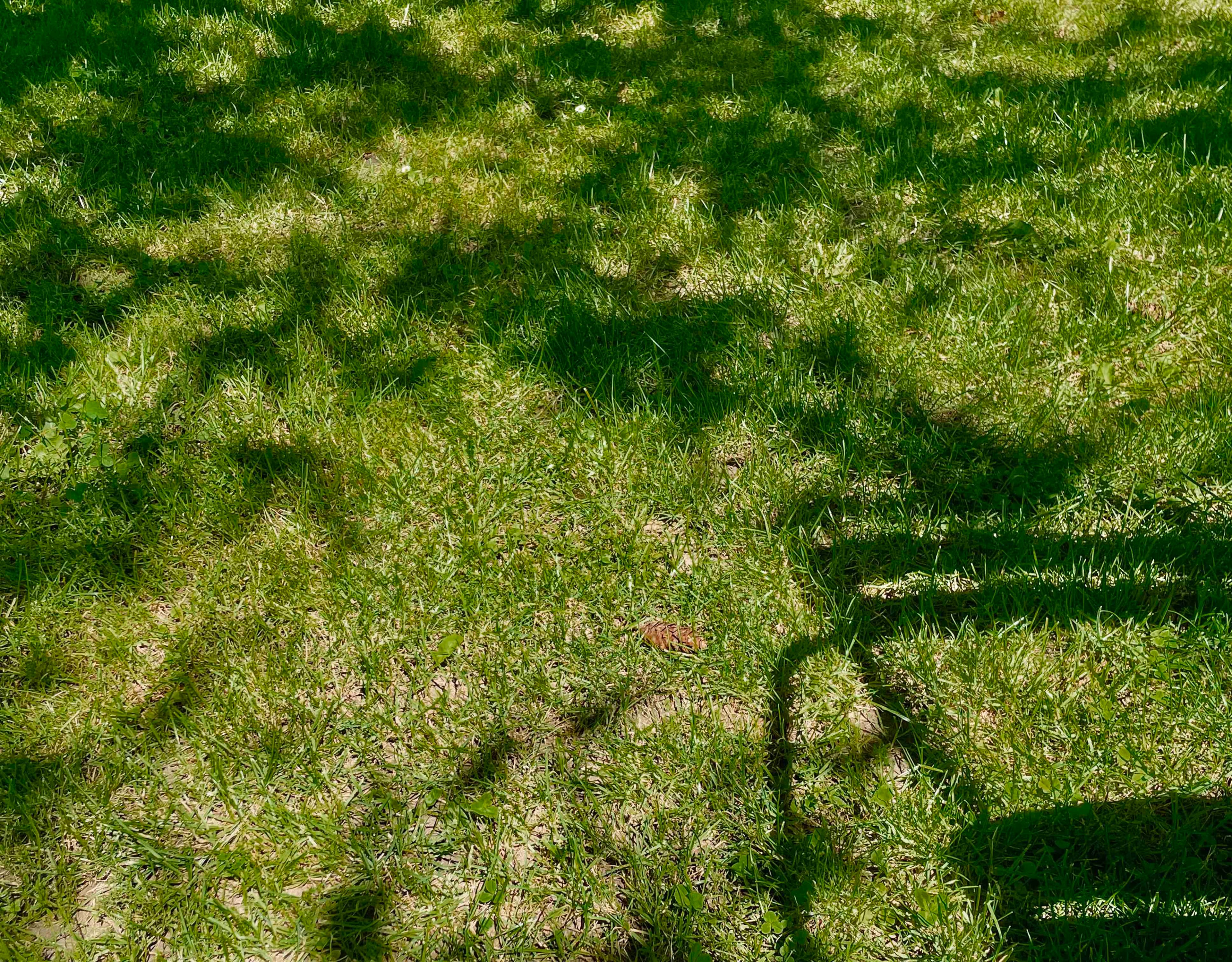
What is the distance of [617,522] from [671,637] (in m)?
0.44

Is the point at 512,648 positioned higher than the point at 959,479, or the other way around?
the point at 959,479

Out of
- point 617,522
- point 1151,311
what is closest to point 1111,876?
point 617,522

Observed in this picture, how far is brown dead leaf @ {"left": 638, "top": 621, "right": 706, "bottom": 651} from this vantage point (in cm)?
248

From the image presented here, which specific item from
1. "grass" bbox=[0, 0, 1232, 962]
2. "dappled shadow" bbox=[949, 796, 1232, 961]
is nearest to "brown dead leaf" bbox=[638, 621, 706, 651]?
"grass" bbox=[0, 0, 1232, 962]

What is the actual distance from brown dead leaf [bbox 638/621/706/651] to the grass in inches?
2.3

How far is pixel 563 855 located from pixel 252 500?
1508 mm

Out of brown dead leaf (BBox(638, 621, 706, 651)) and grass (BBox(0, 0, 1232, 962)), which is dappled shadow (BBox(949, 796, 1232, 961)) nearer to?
grass (BBox(0, 0, 1232, 962))

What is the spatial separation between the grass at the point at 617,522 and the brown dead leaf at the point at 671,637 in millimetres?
58

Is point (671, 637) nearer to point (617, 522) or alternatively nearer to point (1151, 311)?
point (617, 522)

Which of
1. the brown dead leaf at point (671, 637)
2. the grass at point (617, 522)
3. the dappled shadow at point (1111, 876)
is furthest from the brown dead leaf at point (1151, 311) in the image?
the brown dead leaf at point (671, 637)

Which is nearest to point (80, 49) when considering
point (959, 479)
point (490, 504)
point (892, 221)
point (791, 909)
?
point (490, 504)

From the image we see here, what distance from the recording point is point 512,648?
246cm

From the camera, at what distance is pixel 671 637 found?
2.50m

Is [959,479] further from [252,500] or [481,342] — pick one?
[252,500]
